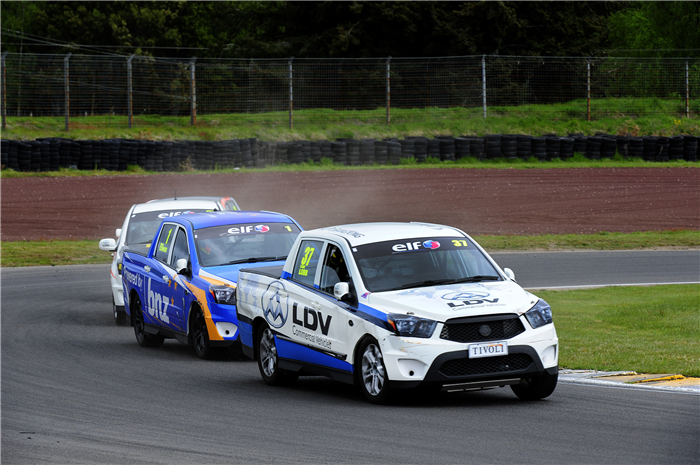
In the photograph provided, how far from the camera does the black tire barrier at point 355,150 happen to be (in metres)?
37.2

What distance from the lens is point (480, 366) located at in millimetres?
8078

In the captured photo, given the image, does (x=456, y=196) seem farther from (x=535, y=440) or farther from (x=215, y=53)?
(x=215, y=53)

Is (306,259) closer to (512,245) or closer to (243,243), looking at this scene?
(243,243)

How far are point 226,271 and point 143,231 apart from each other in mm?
4211

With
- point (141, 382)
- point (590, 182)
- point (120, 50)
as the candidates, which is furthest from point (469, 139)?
point (120, 50)

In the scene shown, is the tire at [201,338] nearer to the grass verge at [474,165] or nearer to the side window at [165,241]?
the side window at [165,241]

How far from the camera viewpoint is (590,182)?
3441 centimetres

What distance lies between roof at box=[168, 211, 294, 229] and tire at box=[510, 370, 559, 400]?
5266 mm

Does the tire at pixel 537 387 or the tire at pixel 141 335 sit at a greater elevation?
the tire at pixel 537 387

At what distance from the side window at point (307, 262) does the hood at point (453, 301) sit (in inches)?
42.8

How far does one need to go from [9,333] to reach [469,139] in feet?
92.2

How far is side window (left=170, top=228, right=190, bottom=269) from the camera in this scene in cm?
1261

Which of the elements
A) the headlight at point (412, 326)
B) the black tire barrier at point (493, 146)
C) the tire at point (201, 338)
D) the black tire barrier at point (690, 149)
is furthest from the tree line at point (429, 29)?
the headlight at point (412, 326)

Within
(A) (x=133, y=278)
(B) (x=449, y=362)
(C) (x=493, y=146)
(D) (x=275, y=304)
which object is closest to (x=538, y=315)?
(B) (x=449, y=362)
